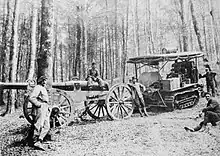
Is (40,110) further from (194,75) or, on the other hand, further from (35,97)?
(194,75)

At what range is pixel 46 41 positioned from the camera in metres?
3.32

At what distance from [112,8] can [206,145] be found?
15.3 feet

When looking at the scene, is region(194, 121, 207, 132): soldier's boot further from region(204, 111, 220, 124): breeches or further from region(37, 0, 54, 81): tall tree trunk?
region(37, 0, 54, 81): tall tree trunk

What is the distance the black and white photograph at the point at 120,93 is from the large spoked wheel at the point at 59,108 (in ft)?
0.06

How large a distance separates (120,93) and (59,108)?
1386 mm

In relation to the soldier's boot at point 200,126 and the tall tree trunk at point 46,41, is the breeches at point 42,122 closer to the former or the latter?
the tall tree trunk at point 46,41

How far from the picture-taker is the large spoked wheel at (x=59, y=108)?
329cm

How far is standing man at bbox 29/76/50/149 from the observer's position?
255 cm

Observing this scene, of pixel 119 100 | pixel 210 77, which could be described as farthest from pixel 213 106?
pixel 119 100

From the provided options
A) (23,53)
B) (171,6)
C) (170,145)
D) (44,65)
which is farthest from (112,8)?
(170,145)

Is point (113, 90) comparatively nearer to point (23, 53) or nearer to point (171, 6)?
point (171, 6)

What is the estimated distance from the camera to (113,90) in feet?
13.4

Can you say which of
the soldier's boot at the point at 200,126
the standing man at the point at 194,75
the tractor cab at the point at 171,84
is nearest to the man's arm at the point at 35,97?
the soldier's boot at the point at 200,126

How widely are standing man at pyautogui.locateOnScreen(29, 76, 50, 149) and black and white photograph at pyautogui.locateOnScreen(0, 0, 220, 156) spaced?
0.04ft
